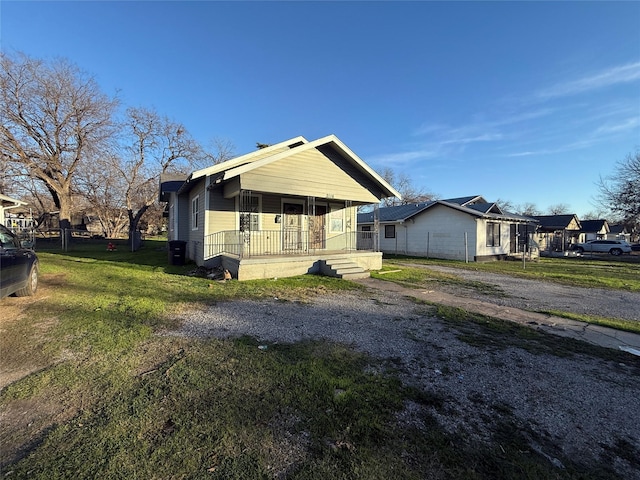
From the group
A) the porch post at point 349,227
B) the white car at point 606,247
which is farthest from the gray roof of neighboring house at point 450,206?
the white car at point 606,247

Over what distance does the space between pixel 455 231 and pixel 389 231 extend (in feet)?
18.8

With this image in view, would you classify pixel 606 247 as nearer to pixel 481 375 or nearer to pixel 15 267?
pixel 481 375

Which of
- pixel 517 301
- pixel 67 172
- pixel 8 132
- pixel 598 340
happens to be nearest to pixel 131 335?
pixel 598 340

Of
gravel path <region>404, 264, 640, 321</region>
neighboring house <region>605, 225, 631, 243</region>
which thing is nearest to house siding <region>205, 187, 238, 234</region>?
gravel path <region>404, 264, 640, 321</region>

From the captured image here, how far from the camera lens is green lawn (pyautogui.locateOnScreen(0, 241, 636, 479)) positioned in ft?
7.08

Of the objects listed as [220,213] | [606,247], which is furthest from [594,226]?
[220,213]

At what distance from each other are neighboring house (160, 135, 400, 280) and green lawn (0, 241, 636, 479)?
5.74 m

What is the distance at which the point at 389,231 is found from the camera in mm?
25344

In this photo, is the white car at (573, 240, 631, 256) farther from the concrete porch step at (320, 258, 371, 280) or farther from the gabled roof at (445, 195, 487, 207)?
the concrete porch step at (320, 258, 371, 280)

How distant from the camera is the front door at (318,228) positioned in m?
14.1

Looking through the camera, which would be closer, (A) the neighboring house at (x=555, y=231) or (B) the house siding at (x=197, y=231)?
(B) the house siding at (x=197, y=231)

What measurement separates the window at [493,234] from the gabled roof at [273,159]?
403 inches

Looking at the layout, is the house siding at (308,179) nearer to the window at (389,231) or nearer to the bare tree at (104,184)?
the window at (389,231)

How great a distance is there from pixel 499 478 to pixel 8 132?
31328 millimetres
